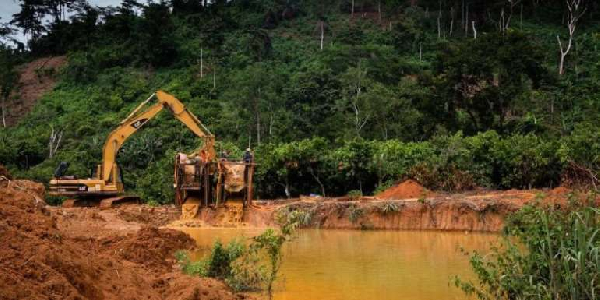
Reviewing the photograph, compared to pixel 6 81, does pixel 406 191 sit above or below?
below

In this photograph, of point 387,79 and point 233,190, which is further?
point 387,79

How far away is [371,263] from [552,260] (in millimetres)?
7392

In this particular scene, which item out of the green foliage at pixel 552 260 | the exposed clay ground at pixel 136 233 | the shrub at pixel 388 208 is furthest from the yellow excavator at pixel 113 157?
the green foliage at pixel 552 260

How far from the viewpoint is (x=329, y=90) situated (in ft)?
131

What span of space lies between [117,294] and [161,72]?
48.7 metres

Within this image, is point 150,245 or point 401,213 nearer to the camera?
point 150,245

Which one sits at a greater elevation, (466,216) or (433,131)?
(433,131)

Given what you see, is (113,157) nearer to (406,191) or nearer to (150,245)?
(406,191)

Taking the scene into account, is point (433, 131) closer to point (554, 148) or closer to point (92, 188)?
point (554, 148)

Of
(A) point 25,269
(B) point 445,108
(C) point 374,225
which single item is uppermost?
(B) point 445,108

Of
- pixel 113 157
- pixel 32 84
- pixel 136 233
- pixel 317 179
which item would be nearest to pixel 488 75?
pixel 317 179

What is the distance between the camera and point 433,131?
32.8 metres

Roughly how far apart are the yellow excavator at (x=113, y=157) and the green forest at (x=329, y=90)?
4.03 meters

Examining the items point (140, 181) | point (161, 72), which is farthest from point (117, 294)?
point (161, 72)
